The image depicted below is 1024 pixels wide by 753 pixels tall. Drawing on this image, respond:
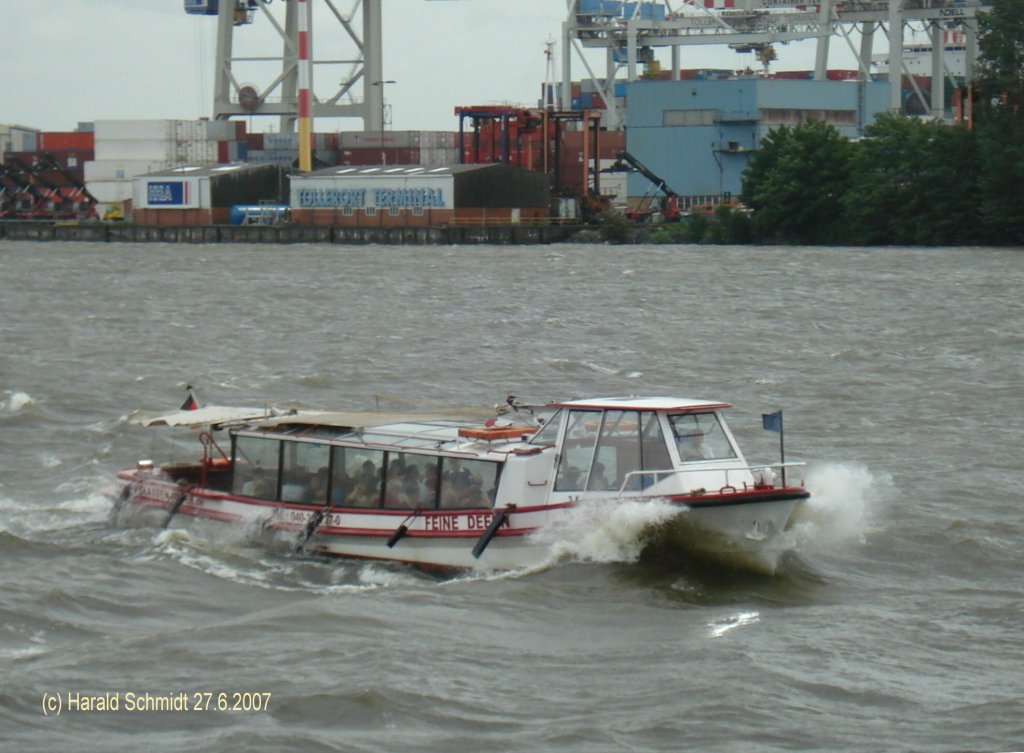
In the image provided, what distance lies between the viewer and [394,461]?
20.2m

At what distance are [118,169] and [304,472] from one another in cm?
12572

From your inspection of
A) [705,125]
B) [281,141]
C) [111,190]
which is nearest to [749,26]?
[705,125]

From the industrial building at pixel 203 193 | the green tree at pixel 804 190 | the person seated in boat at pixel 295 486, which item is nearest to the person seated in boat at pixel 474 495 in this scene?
the person seated in boat at pixel 295 486

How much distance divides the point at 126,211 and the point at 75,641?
385 feet

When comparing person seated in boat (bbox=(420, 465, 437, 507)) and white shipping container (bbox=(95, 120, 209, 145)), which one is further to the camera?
white shipping container (bbox=(95, 120, 209, 145))

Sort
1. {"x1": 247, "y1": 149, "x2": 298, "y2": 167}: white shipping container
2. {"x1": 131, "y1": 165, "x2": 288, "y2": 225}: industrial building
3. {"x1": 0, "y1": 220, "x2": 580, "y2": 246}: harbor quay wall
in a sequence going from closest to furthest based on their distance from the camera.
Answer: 1. {"x1": 0, "y1": 220, "x2": 580, "y2": 246}: harbor quay wall
2. {"x1": 131, "y1": 165, "x2": 288, "y2": 225}: industrial building
3. {"x1": 247, "y1": 149, "x2": 298, "y2": 167}: white shipping container

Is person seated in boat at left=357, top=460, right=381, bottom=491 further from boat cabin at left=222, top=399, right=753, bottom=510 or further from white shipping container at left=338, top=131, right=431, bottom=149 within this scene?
white shipping container at left=338, top=131, right=431, bottom=149

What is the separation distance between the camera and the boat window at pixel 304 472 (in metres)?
20.9

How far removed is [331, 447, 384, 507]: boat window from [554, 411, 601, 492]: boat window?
2362 mm

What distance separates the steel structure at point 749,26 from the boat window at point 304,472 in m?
102

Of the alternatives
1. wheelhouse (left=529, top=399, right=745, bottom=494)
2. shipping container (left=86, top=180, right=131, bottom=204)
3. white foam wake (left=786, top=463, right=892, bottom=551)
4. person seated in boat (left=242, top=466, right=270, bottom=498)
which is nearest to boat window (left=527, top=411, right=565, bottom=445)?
wheelhouse (left=529, top=399, right=745, bottom=494)

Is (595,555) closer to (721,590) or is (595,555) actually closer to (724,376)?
(721,590)

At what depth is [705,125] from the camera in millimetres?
116750

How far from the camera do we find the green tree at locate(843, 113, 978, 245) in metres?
88.0
